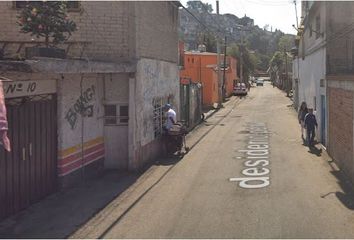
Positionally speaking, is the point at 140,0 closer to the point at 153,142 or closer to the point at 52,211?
the point at 153,142

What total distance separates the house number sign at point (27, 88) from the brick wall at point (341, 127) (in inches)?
277

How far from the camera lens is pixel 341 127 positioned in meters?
14.8

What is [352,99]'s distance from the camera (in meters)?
12.8

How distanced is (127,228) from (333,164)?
8359mm

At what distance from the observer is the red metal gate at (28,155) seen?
9922mm

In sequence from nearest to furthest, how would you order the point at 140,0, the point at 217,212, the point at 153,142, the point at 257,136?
the point at 217,212
the point at 140,0
the point at 153,142
the point at 257,136

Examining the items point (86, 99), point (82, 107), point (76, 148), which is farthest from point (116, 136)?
point (76, 148)

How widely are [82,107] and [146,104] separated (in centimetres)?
290

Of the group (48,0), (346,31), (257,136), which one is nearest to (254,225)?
(48,0)

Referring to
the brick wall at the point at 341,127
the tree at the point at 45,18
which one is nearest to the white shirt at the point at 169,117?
the brick wall at the point at 341,127

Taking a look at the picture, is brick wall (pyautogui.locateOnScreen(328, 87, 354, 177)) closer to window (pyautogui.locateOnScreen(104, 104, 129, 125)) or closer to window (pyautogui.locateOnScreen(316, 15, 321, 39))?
window (pyautogui.locateOnScreen(316, 15, 321, 39))

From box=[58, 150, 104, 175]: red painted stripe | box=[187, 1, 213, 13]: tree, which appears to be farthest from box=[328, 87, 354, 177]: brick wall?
box=[187, 1, 213, 13]: tree

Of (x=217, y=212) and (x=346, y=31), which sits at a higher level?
(x=346, y=31)

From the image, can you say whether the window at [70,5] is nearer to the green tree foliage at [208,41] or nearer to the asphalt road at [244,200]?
the asphalt road at [244,200]
